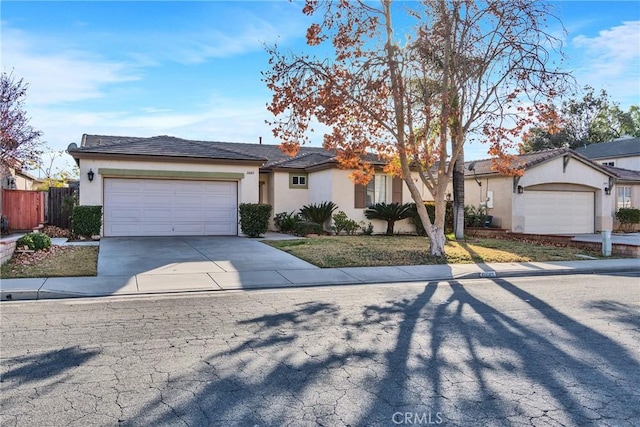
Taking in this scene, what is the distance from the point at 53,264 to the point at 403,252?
940 cm

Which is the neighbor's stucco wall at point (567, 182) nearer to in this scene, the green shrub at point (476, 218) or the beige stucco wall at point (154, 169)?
the green shrub at point (476, 218)

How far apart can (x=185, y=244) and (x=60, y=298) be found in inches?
305

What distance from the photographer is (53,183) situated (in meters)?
30.4

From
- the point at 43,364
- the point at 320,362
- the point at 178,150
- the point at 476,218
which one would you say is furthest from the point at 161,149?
the point at 320,362

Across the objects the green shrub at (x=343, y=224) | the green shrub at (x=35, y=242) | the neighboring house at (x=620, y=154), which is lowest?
the green shrub at (x=35, y=242)

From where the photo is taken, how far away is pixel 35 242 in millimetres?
12695

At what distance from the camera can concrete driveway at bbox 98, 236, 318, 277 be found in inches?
442

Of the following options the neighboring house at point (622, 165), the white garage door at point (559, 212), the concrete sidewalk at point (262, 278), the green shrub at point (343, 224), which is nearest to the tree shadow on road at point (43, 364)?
the concrete sidewalk at point (262, 278)

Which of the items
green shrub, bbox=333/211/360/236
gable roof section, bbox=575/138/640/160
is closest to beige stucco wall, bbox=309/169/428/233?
green shrub, bbox=333/211/360/236

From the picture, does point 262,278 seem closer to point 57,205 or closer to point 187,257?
point 187,257

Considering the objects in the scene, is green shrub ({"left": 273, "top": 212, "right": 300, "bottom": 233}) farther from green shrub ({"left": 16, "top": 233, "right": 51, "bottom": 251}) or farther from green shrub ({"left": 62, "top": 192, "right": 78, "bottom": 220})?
green shrub ({"left": 16, "top": 233, "right": 51, "bottom": 251})

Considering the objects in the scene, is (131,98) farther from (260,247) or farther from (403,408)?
(403,408)

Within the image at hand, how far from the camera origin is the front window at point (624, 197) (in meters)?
26.4

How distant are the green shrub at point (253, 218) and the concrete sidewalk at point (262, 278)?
7.61 m
